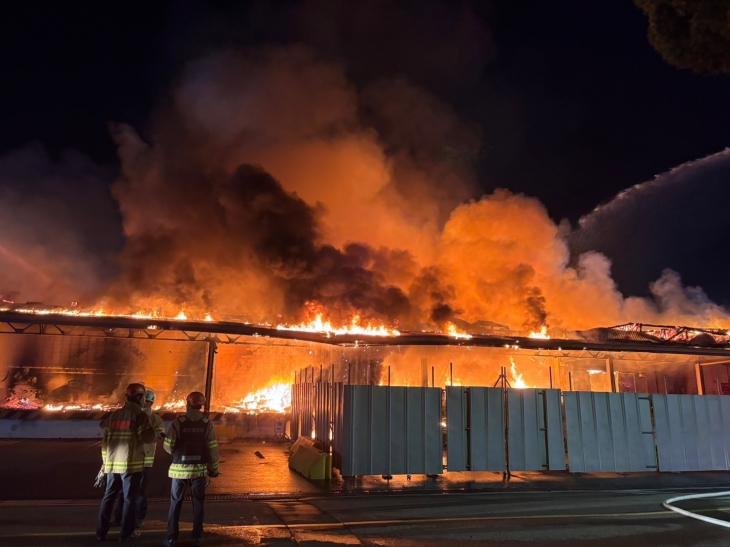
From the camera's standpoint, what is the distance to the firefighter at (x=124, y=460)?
559cm

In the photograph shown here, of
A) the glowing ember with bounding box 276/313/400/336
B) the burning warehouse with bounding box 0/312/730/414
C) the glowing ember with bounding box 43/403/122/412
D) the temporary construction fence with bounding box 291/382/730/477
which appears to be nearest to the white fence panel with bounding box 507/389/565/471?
→ the temporary construction fence with bounding box 291/382/730/477

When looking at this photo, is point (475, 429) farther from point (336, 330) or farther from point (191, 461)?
point (336, 330)

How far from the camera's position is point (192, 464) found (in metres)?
5.47

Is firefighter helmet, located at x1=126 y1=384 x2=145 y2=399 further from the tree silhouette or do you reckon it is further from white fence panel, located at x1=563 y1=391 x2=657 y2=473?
the tree silhouette

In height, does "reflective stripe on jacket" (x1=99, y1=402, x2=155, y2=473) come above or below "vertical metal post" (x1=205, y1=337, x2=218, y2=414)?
below

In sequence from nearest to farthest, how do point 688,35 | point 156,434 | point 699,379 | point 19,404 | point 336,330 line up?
point 156,434, point 688,35, point 19,404, point 336,330, point 699,379

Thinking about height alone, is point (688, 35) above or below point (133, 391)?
above

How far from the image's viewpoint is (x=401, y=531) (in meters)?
6.27

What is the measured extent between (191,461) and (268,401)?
14.1 metres

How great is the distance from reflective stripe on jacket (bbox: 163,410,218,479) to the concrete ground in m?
0.86

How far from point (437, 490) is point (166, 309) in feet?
54.2

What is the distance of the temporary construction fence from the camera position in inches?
412

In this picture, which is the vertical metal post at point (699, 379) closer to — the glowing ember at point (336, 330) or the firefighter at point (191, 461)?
the glowing ember at point (336, 330)

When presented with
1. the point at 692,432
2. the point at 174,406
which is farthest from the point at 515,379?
the point at 174,406
